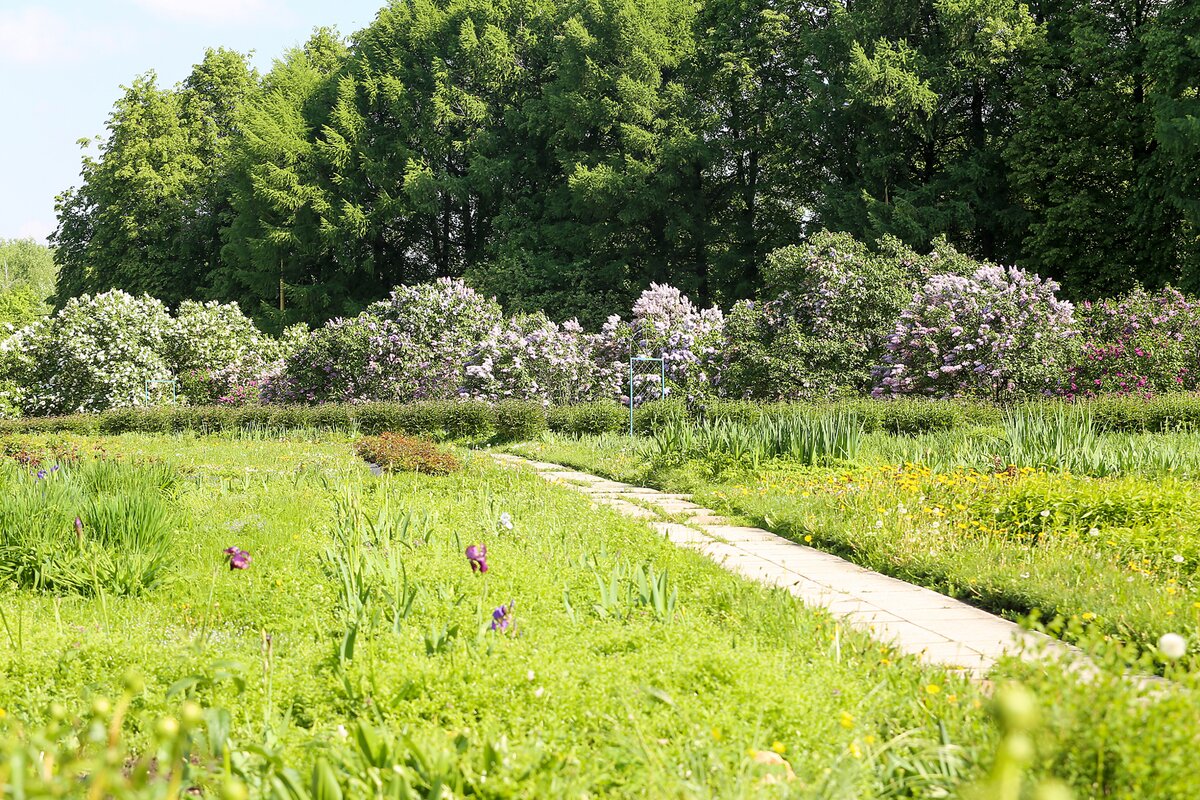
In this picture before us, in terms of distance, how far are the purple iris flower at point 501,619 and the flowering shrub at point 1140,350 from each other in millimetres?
12072

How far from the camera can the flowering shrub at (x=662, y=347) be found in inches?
702

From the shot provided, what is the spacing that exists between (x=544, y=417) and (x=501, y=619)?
12.6 meters

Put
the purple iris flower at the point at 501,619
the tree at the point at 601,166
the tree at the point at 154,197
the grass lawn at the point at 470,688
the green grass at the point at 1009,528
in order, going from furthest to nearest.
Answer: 1. the tree at the point at 154,197
2. the tree at the point at 601,166
3. the green grass at the point at 1009,528
4. the purple iris flower at the point at 501,619
5. the grass lawn at the point at 470,688

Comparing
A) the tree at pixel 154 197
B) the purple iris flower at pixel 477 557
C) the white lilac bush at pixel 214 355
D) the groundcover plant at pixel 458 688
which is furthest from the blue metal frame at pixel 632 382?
the tree at pixel 154 197

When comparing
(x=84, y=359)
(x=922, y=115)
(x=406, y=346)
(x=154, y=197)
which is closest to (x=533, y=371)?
(x=406, y=346)

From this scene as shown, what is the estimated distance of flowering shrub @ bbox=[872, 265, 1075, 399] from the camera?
1364 cm

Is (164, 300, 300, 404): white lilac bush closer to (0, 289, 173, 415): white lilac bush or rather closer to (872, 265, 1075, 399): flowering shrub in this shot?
(0, 289, 173, 415): white lilac bush

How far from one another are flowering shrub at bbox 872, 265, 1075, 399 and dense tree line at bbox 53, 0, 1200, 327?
18.8 ft

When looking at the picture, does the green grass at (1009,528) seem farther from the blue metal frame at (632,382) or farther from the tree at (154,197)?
the tree at (154,197)

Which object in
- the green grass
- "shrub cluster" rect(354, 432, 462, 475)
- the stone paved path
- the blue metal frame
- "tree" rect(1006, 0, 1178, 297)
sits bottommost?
the stone paved path

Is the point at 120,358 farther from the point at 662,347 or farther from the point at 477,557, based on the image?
the point at 477,557

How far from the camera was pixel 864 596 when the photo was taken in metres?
4.58

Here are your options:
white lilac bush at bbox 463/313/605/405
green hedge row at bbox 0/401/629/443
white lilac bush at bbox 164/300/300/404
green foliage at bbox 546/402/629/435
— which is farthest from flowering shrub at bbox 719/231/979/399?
white lilac bush at bbox 164/300/300/404

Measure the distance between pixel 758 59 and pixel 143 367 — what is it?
57.5 feet
